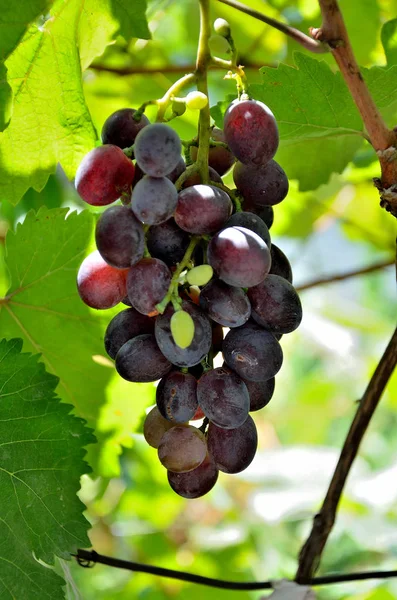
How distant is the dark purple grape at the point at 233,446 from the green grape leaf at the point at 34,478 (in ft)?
0.64

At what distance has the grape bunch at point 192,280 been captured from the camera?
Result: 2.29ft

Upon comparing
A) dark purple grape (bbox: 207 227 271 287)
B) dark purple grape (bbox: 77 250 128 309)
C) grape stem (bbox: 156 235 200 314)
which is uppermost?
dark purple grape (bbox: 207 227 271 287)

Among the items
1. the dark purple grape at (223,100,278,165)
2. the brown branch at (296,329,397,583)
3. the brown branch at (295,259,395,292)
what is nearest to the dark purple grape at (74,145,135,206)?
the dark purple grape at (223,100,278,165)

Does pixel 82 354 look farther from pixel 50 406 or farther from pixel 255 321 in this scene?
pixel 255 321

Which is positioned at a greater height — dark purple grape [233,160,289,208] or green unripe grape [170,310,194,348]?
dark purple grape [233,160,289,208]

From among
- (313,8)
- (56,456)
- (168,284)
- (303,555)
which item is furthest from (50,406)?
(313,8)

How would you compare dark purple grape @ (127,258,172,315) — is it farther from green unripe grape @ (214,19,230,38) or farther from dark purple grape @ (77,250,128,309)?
green unripe grape @ (214,19,230,38)

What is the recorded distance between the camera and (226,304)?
720 mm

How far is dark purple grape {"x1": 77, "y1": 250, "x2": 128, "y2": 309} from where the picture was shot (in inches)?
30.6

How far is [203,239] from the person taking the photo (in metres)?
0.76

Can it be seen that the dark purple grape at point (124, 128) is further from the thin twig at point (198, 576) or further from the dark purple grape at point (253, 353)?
the thin twig at point (198, 576)

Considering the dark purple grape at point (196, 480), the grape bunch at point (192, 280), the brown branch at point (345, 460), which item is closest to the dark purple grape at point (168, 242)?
the grape bunch at point (192, 280)

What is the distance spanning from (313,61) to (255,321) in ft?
1.30

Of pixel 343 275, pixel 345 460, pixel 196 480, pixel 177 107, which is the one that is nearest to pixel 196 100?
pixel 177 107
